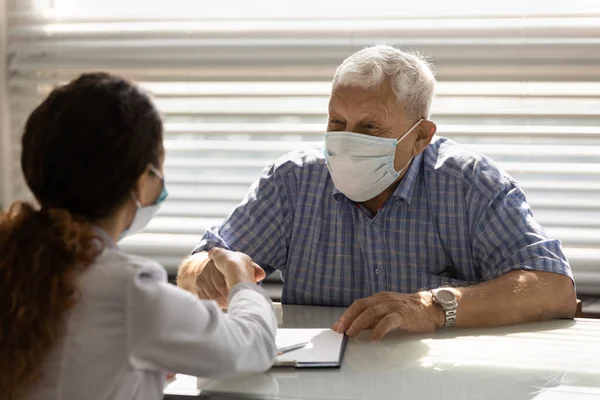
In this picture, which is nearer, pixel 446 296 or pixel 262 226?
pixel 446 296

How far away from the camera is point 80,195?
1238 millimetres

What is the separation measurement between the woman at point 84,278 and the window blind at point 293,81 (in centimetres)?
163

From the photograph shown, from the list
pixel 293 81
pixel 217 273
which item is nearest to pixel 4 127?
pixel 293 81

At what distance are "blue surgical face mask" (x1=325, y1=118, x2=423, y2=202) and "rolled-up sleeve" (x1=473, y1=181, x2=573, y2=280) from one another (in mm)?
268

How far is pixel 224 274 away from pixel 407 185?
0.71m

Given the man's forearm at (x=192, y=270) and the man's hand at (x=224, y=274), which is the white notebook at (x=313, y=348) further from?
the man's forearm at (x=192, y=270)

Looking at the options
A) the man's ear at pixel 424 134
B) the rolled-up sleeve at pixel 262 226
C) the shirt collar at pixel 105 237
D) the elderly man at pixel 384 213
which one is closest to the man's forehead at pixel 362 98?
the elderly man at pixel 384 213

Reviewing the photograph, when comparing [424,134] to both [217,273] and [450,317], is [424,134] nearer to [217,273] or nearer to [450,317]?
[450,317]

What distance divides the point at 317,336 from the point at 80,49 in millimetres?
1676

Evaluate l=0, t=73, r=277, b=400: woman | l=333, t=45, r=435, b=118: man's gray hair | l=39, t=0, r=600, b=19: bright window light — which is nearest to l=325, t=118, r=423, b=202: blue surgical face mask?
l=333, t=45, r=435, b=118: man's gray hair

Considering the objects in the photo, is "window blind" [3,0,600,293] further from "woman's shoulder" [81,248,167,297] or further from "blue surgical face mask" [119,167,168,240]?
"woman's shoulder" [81,248,167,297]

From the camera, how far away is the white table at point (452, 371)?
1466 millimetres

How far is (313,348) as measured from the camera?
1695mm

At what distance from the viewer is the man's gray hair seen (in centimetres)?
216
